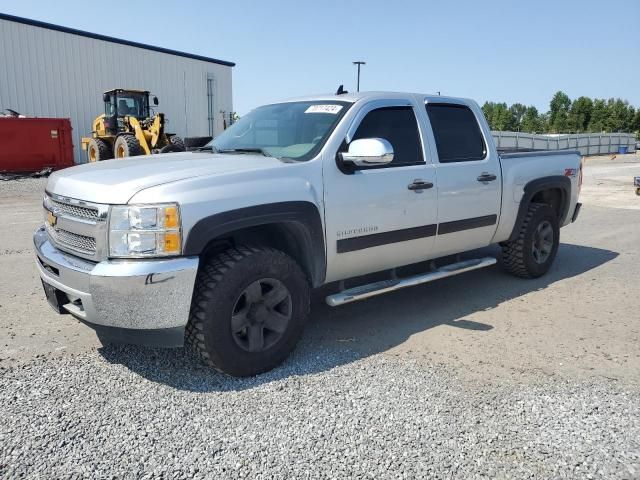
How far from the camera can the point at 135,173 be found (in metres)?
3.37

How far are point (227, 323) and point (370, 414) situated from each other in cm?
102

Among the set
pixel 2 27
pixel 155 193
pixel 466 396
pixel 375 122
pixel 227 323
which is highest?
pixel 2 27

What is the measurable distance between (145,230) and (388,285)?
203 cm

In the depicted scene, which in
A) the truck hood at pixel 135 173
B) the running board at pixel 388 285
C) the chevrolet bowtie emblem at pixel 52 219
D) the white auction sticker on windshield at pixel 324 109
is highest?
the white auction sticker on windshield at pixel 324 109

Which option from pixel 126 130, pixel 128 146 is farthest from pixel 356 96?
pixel 126 130

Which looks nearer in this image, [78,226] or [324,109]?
[78,226]

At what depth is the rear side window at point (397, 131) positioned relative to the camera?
4.19 metres

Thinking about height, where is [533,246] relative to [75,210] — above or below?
below

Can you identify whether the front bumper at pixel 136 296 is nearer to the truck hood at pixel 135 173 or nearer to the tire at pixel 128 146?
the truck hood at pixel 135 173

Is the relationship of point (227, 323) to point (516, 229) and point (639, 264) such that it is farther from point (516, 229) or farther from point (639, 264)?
point (639, 264)

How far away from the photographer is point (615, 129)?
208ft

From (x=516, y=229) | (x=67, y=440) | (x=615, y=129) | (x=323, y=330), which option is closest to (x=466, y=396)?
(x=323, y=330)

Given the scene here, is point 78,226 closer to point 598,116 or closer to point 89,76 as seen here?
point 89,76

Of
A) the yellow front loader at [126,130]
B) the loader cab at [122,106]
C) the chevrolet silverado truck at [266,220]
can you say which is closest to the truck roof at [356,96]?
the chevrolet silverado truck at [266,220]
